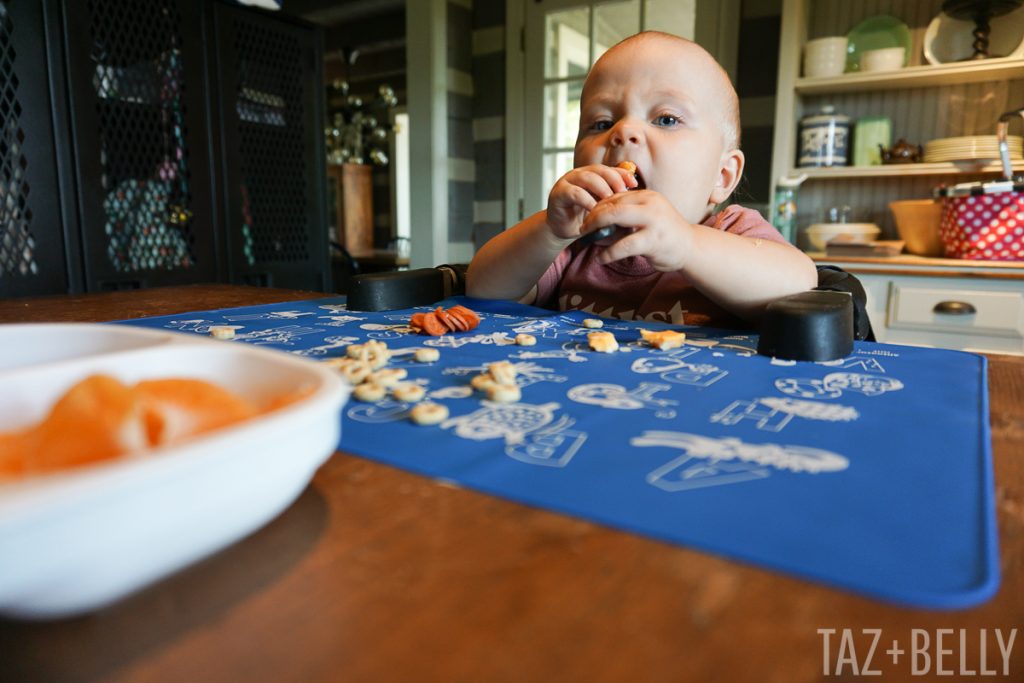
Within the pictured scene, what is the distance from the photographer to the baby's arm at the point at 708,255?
2.50 feet

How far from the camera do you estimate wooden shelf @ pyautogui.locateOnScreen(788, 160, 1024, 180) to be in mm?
2088

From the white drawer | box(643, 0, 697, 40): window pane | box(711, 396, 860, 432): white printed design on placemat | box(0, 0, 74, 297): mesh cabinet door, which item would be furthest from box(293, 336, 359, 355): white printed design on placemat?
box(643, 0, 697, 40): window pane

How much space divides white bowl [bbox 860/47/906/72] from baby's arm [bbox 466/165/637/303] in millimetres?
1785

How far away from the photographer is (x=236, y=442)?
0.21 m

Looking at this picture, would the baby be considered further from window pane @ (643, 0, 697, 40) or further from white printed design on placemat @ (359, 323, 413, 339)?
Result: window pane @ (643, 0, 697, 40)

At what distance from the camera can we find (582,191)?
862 mm

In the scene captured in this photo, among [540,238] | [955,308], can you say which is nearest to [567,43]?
[955,308]

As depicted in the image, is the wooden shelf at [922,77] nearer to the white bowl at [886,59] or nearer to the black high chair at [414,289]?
the white bowl at [886,59]

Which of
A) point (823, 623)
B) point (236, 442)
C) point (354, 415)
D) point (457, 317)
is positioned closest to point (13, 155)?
point (457, 317)

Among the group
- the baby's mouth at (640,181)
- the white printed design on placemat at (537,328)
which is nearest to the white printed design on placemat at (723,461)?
the white printed design on placemat at (537,328)

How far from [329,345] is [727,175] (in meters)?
0.85

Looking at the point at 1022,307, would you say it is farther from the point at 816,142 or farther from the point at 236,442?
the point at 236,442

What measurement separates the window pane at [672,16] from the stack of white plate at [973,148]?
43.3 inches

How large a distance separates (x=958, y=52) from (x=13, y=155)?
106 inches
